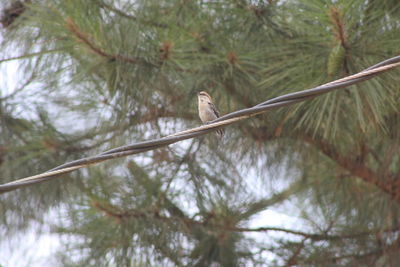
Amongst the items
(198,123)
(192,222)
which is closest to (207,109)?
(198,123)

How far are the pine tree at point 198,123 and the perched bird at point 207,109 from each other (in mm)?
113

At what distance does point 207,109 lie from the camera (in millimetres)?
3197

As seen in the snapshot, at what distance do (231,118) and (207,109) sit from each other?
1.26 meters

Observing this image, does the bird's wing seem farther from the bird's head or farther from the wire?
the wire

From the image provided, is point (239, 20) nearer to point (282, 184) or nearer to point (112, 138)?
point (112, 138)

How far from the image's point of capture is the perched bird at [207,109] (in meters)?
3.20

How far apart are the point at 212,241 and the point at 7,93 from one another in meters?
1.60

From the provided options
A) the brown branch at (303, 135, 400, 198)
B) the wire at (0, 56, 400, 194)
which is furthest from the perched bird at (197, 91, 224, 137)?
the wire at (0, 56, 400, 194)

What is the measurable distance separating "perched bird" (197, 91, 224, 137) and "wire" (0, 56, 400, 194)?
1.25 metres

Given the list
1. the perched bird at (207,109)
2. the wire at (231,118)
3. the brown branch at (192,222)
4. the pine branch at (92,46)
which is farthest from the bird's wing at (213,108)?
the wire at (231,118)

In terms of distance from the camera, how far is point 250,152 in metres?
3.83

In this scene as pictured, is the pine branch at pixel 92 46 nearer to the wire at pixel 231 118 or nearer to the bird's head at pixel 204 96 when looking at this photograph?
the bird's head at pixel 204 96

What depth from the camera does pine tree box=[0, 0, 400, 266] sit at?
303 cm

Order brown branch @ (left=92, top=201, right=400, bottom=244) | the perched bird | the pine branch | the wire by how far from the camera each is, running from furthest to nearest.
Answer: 1. brown branch @ (left=92, top=201, right=400, bottom=244)
2. the perched bird
3. the pine branch
4. the wire
